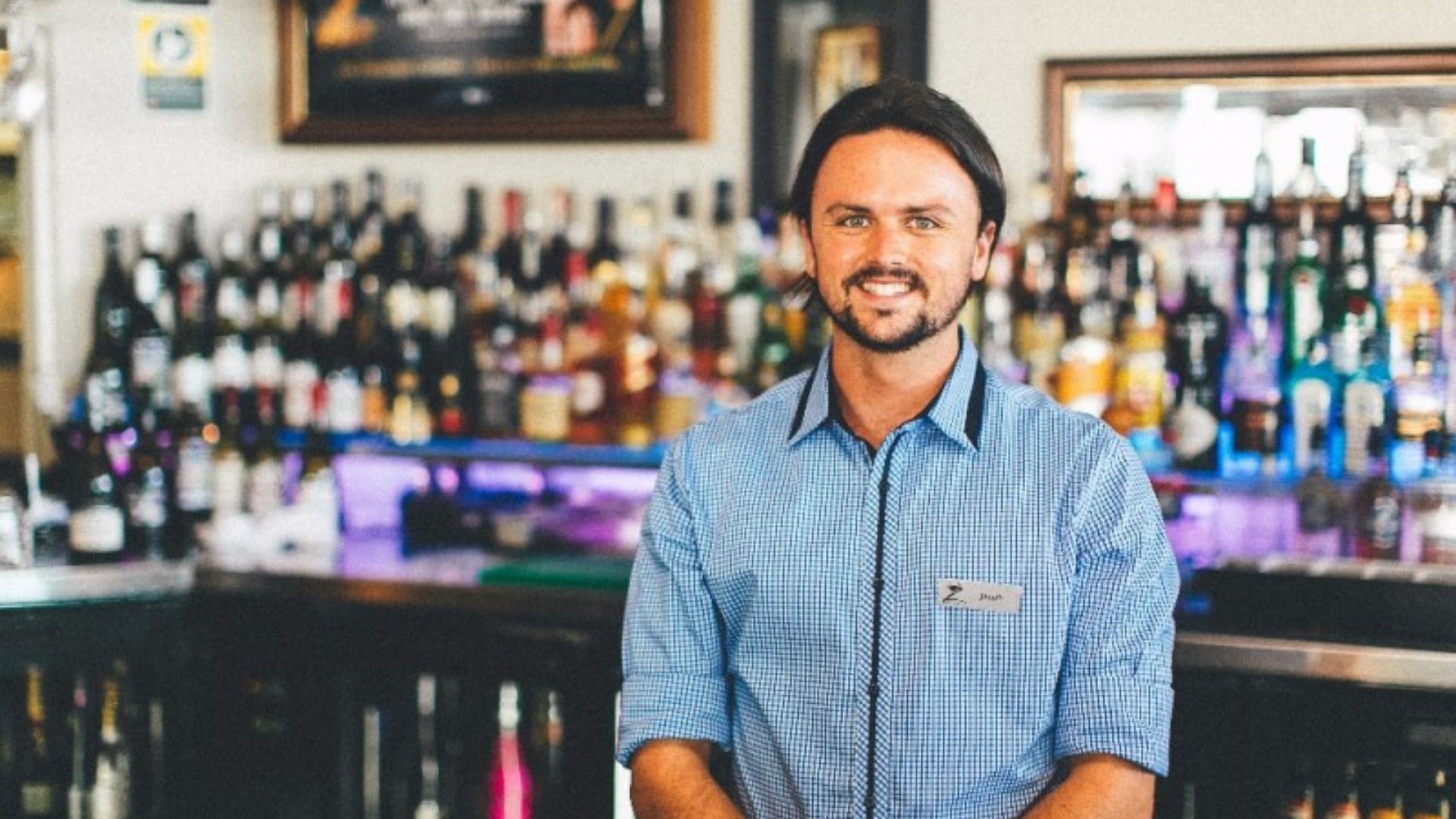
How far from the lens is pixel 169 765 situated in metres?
3.05

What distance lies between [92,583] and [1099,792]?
2.22 metres

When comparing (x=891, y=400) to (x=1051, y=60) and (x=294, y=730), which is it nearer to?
(x=1051, y=60)

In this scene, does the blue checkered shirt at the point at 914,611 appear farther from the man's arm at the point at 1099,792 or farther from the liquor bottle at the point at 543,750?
the liquor bottle at the point at 543,750

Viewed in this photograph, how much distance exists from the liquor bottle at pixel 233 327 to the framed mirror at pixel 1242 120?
1870 mm

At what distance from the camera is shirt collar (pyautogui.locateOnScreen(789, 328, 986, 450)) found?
1493mm

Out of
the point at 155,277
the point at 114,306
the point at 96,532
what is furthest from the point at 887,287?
the point at 114,306

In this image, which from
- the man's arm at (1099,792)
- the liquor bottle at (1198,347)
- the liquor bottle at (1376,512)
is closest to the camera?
the man's arm at (1099,792)

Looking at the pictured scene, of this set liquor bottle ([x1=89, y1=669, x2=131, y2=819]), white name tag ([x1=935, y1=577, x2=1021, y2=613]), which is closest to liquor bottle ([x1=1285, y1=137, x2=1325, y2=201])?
white name tag ([x1=935, y1=577, x2=1021, y2=613])

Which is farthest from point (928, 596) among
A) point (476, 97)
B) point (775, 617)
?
point (476, 97)

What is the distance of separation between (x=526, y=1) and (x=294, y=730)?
5.50 ft

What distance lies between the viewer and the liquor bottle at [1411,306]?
106 inches

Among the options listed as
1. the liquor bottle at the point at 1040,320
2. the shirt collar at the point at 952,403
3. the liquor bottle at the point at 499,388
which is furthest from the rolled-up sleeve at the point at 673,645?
the liquor bottle at the point at 499,388

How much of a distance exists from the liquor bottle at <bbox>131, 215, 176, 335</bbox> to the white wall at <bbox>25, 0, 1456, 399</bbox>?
0.41 ft

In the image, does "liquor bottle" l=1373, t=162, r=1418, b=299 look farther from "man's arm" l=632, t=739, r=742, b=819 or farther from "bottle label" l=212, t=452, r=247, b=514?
"bottle label" l=212, t=452, r=247, b=514
